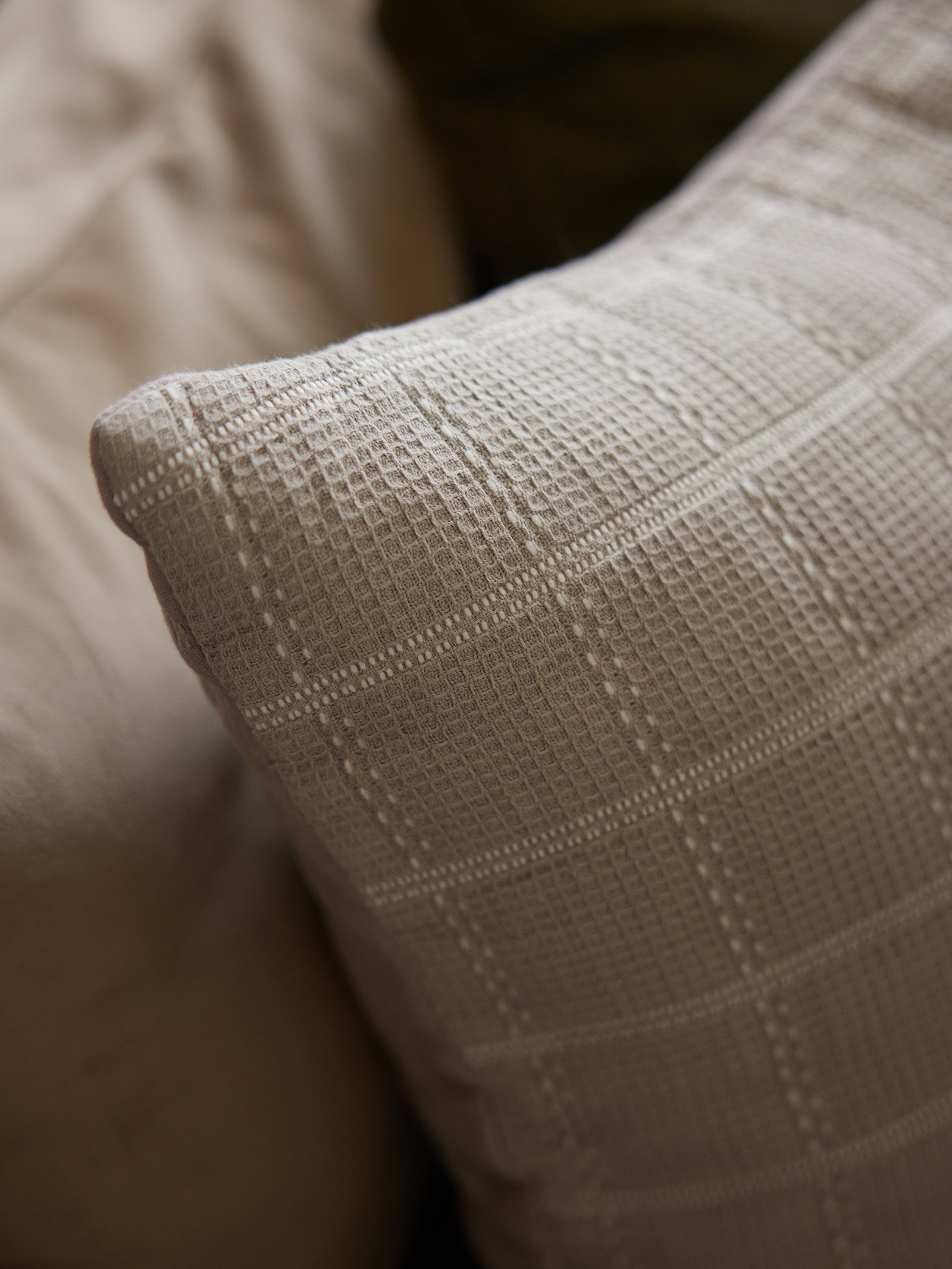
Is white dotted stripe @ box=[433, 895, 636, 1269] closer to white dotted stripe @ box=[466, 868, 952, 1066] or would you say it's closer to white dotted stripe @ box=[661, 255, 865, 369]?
white dotted stripe @ box=[466, 868, 952, 1066]

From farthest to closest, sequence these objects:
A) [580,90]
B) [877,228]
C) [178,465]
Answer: [580,90], [877,228], [178,465]

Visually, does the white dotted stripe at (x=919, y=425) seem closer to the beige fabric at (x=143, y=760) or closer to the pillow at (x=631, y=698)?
the pillow at (x=631, y=698)

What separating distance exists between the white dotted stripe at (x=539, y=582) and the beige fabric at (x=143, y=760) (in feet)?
0.31

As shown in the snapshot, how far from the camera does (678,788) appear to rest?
0.31m

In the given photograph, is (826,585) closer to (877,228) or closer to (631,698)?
(631,698)

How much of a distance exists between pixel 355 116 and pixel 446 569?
394 millimetres

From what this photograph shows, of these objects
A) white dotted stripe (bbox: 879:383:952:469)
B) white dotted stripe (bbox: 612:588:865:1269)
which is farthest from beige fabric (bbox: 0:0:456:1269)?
white dotted stripe (bbox: 879:383:952:469)

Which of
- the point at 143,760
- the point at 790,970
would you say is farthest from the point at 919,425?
the point at 143,760

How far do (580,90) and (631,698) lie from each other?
42 cm

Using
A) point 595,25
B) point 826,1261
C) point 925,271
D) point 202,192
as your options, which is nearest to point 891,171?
point 925,271

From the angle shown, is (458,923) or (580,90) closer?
(458,923)

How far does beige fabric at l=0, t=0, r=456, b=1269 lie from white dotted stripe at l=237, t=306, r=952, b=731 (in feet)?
0.31

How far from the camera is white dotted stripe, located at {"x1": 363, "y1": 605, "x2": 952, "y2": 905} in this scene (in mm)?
306

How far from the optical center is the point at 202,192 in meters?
0.50
